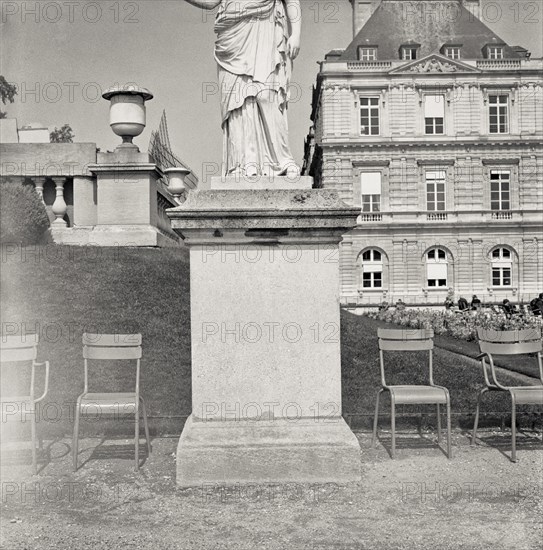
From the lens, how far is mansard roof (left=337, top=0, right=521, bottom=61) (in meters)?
50.9

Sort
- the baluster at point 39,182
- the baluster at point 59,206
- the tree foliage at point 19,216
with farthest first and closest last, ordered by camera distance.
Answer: the baluster at point 39,182
the baluster at point 59,206
the tree foliage at point 19,216

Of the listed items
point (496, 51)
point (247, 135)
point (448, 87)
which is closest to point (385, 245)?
point (448, 87)

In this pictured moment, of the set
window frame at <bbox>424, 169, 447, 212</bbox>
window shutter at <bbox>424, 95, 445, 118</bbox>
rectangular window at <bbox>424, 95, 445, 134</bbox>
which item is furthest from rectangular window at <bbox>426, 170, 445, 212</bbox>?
window shutter at <bbox>424, 95, 445, 118</bbox>

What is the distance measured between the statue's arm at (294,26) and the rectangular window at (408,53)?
46.1 metres

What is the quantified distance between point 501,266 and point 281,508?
1795 inches

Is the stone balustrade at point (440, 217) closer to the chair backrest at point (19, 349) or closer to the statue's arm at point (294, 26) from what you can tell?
the statue's arm at point (294, 26)

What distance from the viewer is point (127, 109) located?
42.5 feet

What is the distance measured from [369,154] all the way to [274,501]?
45295 mm

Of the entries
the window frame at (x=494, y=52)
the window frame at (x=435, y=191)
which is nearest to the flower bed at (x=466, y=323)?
the window frame at (x=435, y=191)

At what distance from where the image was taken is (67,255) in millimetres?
12570

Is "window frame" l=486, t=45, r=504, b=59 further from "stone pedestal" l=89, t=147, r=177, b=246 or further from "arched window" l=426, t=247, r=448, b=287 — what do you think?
"stone pedestal" l=89, t=147, r=177, b=246

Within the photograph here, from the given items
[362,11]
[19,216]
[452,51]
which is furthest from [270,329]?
[362,11]

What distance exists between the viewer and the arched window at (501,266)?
4847cm

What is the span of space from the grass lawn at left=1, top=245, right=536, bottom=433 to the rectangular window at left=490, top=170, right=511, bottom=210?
39.1m
